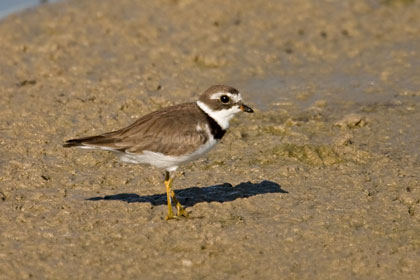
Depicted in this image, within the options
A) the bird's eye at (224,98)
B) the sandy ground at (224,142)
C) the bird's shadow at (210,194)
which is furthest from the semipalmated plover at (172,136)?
the sandy ground at (224,142)

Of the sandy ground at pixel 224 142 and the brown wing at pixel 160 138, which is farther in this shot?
the brown wing at pixel 160 138

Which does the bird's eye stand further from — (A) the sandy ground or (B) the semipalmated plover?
(A) the sandy ground

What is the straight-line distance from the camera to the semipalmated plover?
776 centimetres

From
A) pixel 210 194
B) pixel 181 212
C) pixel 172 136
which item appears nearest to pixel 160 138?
pixel 172 136

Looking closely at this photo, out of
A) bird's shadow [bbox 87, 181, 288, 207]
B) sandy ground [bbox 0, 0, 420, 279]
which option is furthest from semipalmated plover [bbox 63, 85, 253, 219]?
sandy ground [bbox 0, 0, 420, 279]

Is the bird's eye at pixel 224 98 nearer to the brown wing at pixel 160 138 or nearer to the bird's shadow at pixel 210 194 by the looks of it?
the brown wing at pixel 160 138

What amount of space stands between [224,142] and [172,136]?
226 centimetres

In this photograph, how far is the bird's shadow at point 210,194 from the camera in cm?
842

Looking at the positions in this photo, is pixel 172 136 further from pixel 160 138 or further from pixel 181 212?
pixel 181 212

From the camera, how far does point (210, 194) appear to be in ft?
28.2

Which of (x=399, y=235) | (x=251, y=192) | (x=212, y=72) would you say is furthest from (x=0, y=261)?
(x=212, y=72)

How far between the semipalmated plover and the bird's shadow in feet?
1.46

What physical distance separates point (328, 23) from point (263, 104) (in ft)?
12.6

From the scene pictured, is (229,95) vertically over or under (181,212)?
over
